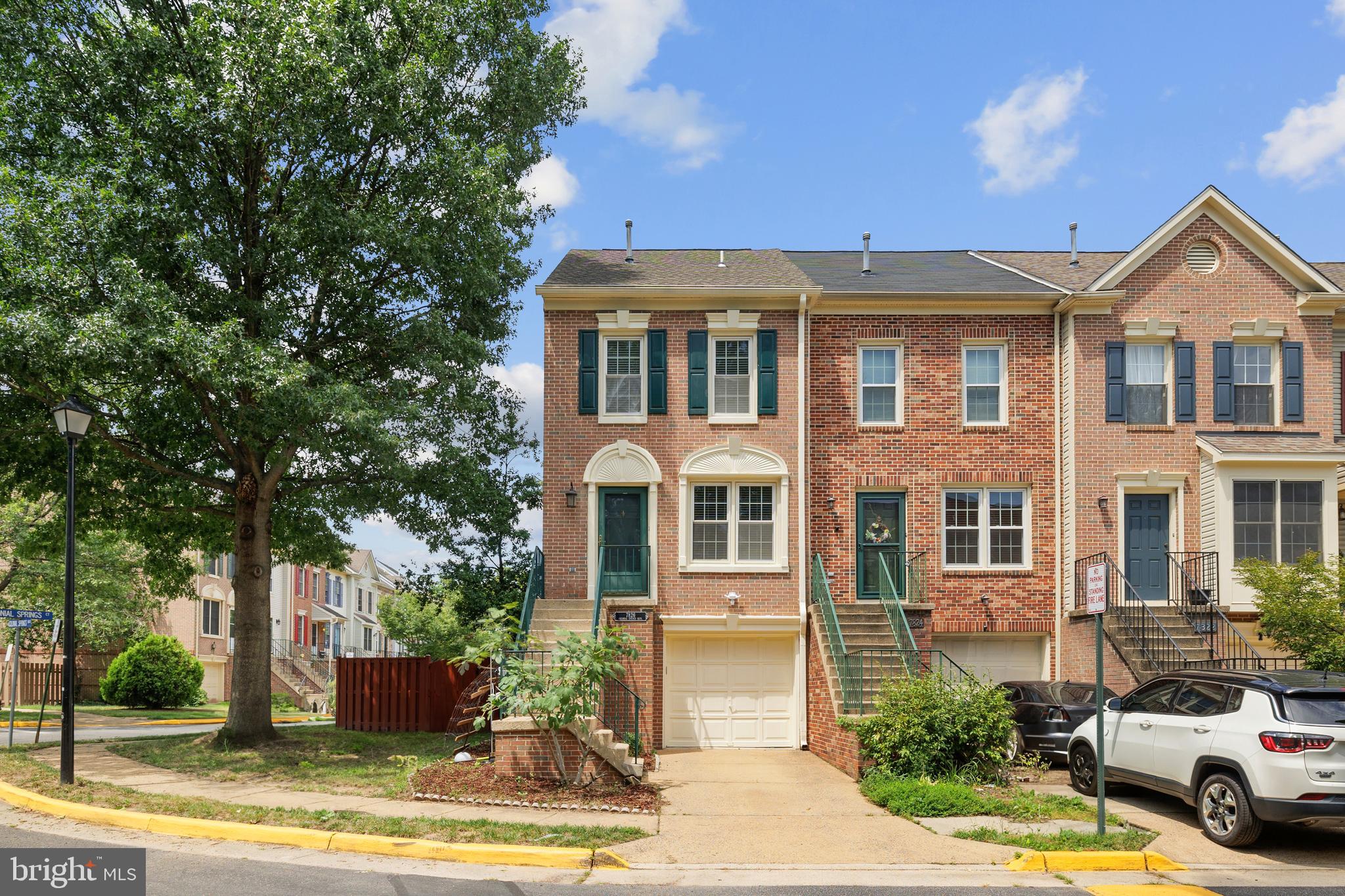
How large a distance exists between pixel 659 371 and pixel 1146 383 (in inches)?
371

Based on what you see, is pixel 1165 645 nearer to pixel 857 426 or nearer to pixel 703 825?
pixel 857 426

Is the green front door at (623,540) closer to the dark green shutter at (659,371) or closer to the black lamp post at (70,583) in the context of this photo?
the dark green shutter at (659,371)

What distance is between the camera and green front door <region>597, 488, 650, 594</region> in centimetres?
1969

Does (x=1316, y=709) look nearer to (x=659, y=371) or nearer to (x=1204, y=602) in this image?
(x=1204, y=602)

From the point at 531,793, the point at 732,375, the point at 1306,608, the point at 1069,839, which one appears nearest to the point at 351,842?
the point at 531,793

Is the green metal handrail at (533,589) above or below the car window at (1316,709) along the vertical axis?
above

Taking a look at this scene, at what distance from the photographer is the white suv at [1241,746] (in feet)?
33.3

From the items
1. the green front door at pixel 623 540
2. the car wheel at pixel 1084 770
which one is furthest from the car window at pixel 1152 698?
the green front door at pixel 623 540

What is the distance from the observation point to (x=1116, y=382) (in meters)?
20.5

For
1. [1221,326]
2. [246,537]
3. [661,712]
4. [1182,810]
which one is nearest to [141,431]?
[246,537]

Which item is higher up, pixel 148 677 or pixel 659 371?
pixel 659 371

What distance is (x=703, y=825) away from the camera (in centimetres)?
1169

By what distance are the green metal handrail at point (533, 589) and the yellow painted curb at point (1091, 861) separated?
8.55m

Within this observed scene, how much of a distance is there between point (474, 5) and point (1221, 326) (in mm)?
14941
